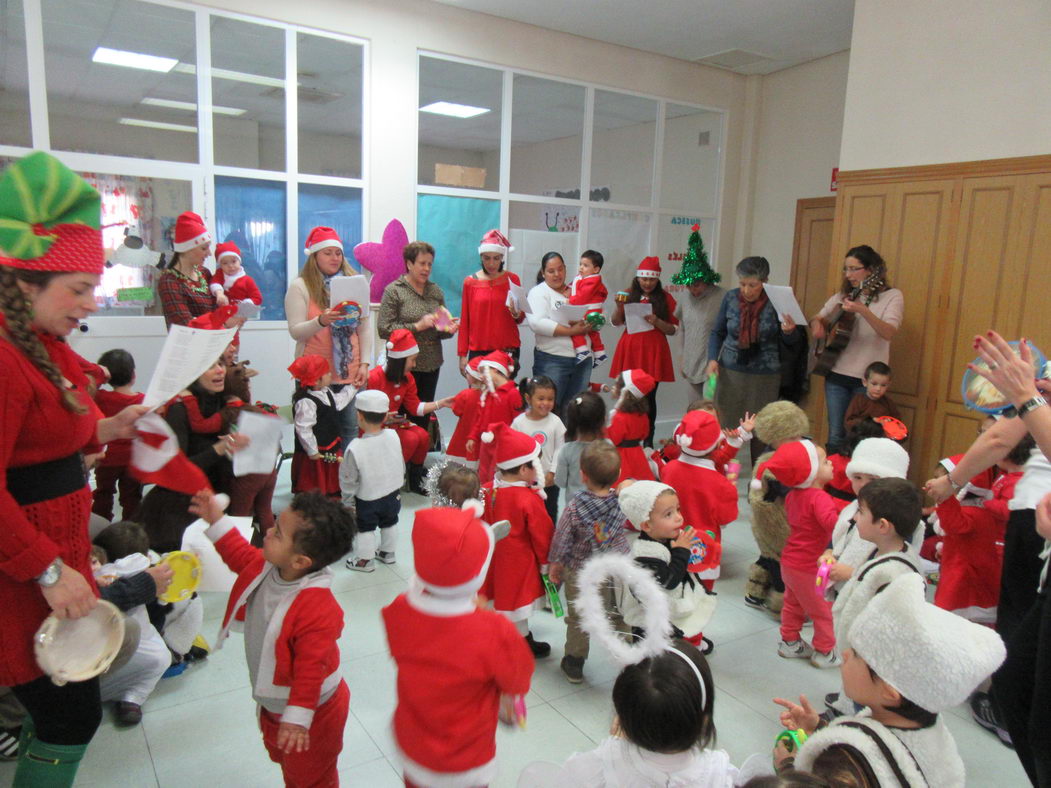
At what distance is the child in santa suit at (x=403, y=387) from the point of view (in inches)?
170

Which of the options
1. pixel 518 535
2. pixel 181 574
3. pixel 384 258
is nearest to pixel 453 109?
pixel 384 258

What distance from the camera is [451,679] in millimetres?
1485

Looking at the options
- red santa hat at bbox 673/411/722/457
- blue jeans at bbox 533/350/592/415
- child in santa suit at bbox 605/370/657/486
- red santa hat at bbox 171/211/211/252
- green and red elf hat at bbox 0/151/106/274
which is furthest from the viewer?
blue jeans at bbox 533/350/592/415

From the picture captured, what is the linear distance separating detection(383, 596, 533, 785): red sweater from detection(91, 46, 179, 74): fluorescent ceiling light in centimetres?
496

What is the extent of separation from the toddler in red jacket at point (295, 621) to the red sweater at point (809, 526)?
183 centimetres

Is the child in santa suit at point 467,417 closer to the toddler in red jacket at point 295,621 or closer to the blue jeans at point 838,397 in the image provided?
the toddler in red jacket at point 295,621

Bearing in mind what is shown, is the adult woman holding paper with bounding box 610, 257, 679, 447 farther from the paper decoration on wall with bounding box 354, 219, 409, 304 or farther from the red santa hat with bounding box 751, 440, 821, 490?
the red santa hat with bounding box 751, 440, 821, 490

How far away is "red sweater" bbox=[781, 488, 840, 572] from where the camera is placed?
8.91 ft

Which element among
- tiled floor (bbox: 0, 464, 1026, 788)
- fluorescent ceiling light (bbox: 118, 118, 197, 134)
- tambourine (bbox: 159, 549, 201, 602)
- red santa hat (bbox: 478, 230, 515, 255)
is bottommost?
tiled floor (bbox: 0, 464, 1026, 788)

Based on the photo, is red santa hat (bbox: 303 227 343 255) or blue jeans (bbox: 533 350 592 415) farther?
blue jeans (bbox: 533 350 592 415)

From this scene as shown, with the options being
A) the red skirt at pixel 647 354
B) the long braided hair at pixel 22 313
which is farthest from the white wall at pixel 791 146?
the long braided hair at pixel 22 313

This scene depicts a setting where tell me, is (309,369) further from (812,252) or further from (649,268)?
(812,252)

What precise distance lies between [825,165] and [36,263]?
671 cm

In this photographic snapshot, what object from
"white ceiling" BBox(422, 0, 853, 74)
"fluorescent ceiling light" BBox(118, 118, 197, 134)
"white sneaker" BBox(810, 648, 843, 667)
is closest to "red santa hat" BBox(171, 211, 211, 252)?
"fluorescent ceiling light" BBox(118, 118, 197, 134)
